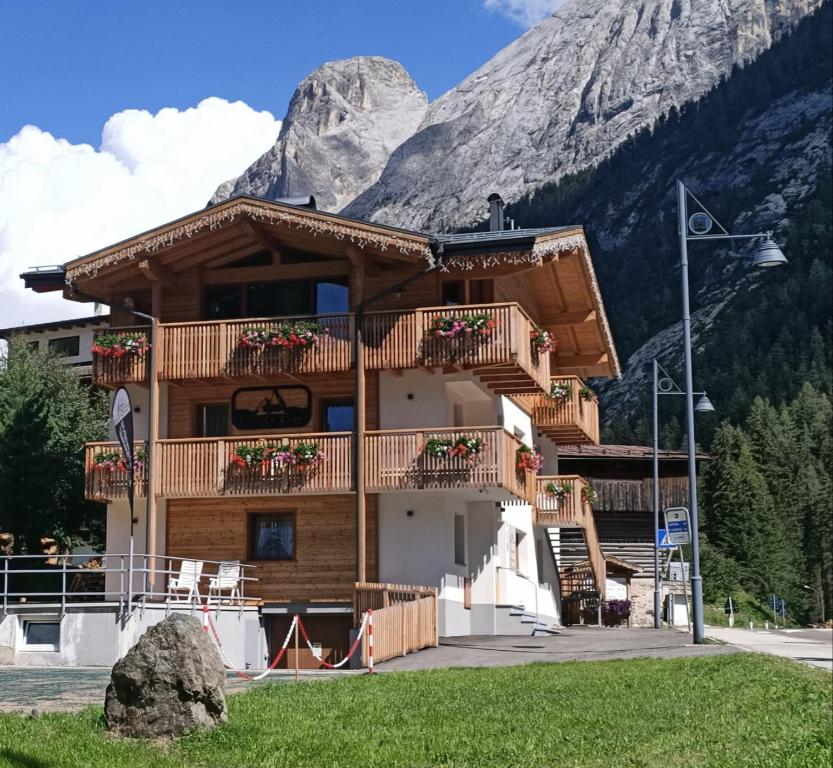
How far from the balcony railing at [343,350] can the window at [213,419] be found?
5.69 feet

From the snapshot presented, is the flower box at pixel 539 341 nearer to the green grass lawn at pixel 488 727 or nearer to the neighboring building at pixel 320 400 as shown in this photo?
the neighboring building at pixel 320 400

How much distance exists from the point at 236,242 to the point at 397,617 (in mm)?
11113

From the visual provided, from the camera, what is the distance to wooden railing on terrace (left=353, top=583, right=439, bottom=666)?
2228cm

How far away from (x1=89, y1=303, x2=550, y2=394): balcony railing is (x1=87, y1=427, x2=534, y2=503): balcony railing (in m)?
1.43

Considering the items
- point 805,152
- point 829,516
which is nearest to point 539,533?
point 829,516

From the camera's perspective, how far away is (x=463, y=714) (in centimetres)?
1371

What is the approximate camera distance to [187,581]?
1099 inches

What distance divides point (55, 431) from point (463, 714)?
95.7ft

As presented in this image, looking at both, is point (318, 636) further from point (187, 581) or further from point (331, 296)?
point (331, 296)

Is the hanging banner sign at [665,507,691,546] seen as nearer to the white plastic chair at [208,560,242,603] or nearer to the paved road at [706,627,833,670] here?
the paved road at [706,627,833,670]

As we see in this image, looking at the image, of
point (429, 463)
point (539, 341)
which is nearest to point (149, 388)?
point (429, 463)

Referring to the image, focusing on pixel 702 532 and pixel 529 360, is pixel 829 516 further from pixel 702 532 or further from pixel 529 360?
pixel 529 360

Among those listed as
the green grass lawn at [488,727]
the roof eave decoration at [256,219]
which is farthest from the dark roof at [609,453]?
the green grass lawn at [488,727]

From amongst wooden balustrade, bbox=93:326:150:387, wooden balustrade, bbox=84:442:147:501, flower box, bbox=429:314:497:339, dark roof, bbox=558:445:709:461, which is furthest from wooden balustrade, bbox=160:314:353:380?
dark roof, bbox=558:445:709:461
